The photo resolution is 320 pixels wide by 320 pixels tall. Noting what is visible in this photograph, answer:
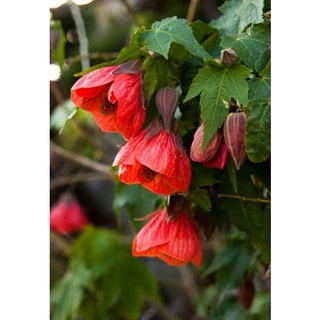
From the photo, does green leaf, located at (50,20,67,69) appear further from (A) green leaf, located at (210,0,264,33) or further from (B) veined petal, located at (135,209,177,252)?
(B) veined petal, located at (135,209,177,252)

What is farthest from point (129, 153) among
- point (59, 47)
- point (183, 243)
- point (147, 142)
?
point (59, 47)

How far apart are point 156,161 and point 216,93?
85 millimetres

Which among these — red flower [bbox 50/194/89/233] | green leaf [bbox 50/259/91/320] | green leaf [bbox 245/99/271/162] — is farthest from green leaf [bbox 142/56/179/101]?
red flower [bbox 50/194/89/233]

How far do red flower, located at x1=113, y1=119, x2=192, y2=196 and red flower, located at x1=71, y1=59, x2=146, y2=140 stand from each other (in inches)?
0.8

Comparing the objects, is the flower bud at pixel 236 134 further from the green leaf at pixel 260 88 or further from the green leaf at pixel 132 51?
the green leaf at pixel 132 51

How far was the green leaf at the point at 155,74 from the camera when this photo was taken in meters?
0.67

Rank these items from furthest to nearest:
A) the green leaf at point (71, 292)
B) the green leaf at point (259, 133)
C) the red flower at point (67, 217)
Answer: the red flower at point (67, 217) → the green leaf at point (71, 292) → the green leaf at point (259, 133)

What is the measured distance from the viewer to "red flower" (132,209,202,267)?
693 millimetres

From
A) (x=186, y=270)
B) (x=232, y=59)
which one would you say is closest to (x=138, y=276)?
(x=186, y=270)

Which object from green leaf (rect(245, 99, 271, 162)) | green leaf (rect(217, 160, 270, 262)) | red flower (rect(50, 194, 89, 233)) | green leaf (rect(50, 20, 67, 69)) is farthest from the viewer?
red flower (rect(50, 194, 89, 233))

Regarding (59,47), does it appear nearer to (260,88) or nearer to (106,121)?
(106,121)

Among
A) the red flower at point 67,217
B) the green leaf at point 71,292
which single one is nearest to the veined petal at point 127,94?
the green leaf at point 71,292

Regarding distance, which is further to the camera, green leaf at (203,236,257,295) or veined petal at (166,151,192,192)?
green leaf at (203,236,257,295)
